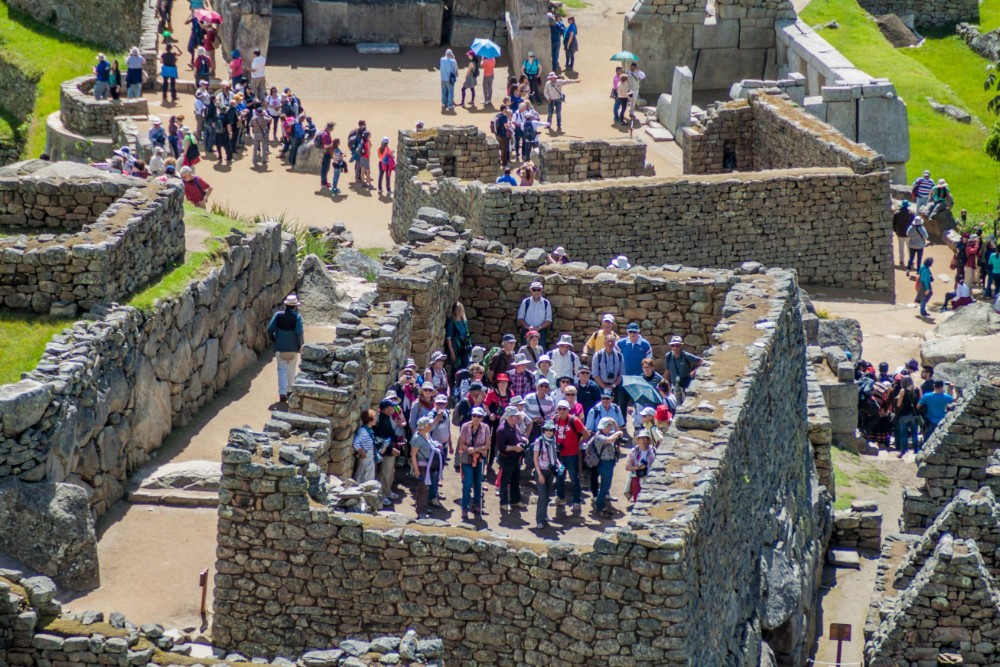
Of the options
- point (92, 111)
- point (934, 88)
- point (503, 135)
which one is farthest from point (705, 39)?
point (92, 111)

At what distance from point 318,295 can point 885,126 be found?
1963cm

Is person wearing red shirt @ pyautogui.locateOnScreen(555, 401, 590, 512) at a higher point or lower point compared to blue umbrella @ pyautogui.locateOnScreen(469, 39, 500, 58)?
lower

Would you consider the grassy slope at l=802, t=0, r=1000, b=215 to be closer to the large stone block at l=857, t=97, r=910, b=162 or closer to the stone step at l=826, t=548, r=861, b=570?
the large stone block at l=857, t=97, r=910, b=162

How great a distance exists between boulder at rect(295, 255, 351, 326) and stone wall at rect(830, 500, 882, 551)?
7421 mm

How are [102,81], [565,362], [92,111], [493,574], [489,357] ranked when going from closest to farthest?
[493,574] → [565,362] → [489,357] → [92,111] → [102,81]

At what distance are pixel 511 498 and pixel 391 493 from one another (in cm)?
125

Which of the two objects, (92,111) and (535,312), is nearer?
(535,312)

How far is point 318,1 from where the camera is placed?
5222 centimetres

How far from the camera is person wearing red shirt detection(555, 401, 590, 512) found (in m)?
23.1

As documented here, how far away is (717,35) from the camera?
52.7 m

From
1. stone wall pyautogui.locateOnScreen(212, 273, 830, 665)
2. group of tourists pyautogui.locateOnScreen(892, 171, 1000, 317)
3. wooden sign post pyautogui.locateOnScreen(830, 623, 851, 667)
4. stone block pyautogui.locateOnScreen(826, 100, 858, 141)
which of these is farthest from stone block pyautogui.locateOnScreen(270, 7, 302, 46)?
stone wall pyautogui.locateOnScreen(212, 273, 830, 665)

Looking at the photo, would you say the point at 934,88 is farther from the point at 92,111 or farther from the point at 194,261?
the point at 194,261

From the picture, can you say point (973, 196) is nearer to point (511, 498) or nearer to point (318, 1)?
point (318, 1)

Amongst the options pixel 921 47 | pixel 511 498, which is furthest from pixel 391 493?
pixel 921 47
